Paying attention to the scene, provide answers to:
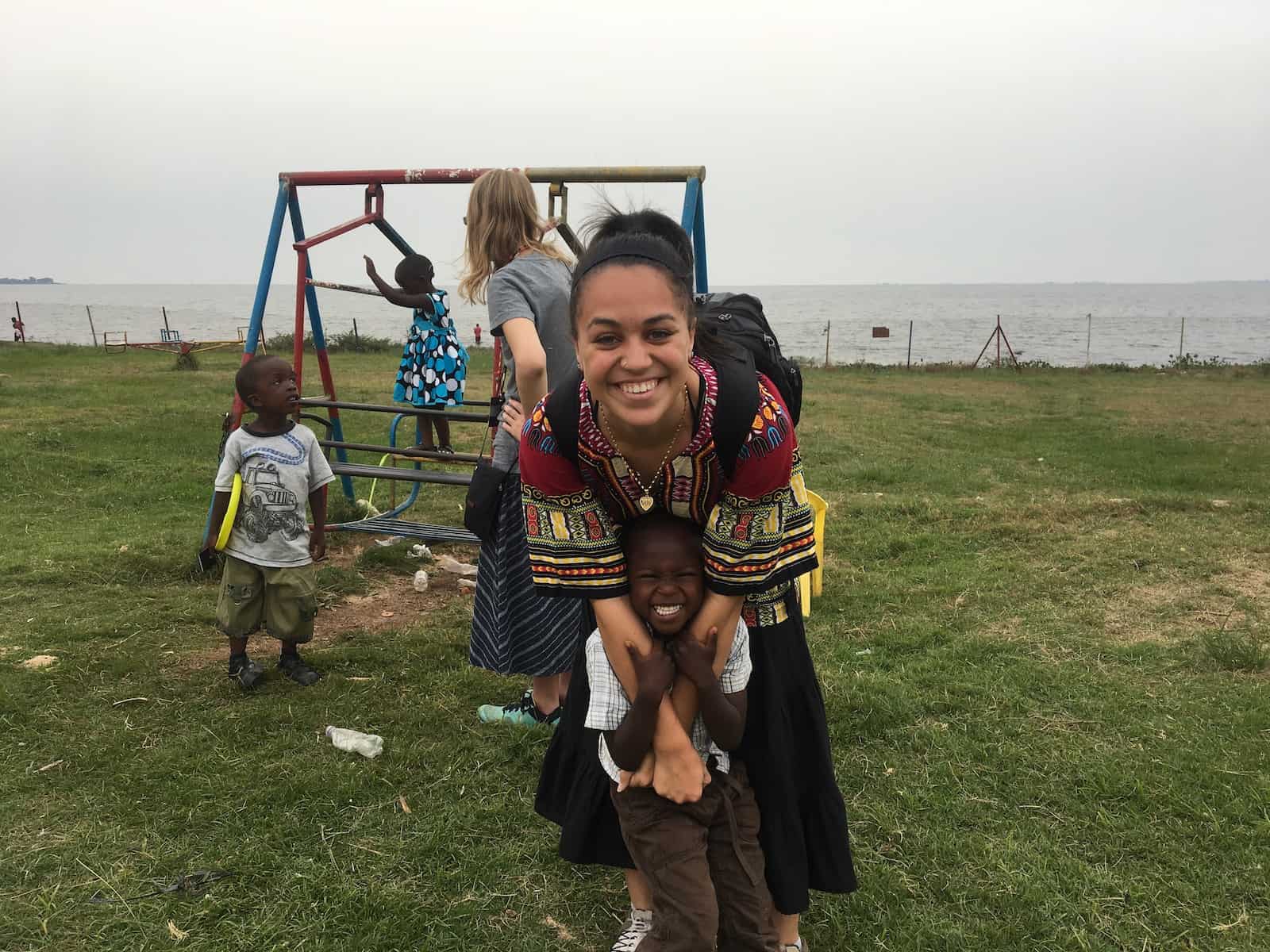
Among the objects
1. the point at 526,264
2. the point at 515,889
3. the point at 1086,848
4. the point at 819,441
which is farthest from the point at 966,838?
the point at 819,441

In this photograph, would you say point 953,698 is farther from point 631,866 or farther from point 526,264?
point 526,264

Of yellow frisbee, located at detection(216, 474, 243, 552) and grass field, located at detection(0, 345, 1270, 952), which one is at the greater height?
yellow frisbee, located at detection(216, 474, 243, 552)

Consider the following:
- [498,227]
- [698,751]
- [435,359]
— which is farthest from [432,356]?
[698,751]

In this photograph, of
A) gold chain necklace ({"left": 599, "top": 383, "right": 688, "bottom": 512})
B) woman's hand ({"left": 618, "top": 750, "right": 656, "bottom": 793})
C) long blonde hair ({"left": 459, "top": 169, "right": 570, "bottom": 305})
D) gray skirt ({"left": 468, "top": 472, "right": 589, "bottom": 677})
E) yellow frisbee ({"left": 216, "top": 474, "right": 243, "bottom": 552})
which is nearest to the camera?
gold chain necklace ({"left": 599, "top": 383, "right": 688, "bottom": 512})

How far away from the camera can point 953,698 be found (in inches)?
156

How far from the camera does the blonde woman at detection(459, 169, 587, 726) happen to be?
305 cm

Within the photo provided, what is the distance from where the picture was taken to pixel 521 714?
3805 mm

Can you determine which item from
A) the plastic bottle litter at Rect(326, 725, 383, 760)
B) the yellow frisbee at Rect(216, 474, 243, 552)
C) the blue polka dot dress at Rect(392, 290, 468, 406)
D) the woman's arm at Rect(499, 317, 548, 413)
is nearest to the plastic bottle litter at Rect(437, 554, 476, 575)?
the blue polka dot dress at Rect(392, 290, 468, 406)

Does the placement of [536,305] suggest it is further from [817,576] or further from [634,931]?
[817,576]

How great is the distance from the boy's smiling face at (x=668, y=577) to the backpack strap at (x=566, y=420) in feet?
0.85

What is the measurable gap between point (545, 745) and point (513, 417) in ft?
4.30

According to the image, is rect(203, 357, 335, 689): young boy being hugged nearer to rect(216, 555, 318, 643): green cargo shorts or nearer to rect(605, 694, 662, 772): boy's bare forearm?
rect(216, 555, 318, 643): green cargo shorts

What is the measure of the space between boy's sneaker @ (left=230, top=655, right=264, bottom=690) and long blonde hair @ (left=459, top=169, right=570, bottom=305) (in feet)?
6.78

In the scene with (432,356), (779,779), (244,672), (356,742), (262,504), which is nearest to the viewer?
(779,779)
